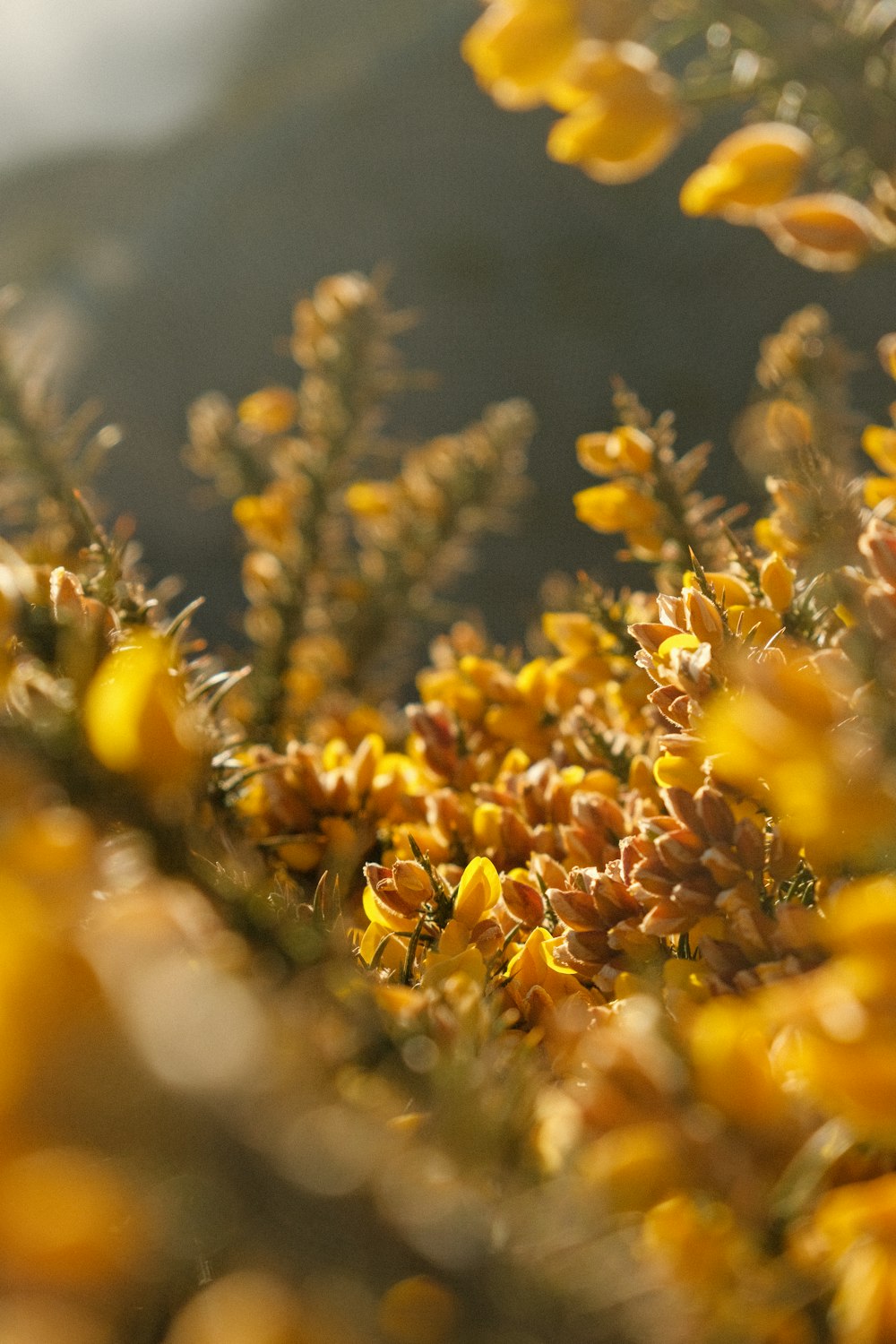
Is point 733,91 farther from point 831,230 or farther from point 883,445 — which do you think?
point 883,445

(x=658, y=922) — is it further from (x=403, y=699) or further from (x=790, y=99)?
(x=403, y=699)

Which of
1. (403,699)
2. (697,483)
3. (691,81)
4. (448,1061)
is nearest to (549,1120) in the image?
(448,1061)

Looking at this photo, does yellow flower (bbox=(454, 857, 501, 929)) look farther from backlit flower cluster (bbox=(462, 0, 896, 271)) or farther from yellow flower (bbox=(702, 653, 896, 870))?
backlit flower cluster (bbox=(462, 0, 896, 271))

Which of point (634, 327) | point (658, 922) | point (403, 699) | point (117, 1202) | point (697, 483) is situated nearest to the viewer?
point (117, 1202)

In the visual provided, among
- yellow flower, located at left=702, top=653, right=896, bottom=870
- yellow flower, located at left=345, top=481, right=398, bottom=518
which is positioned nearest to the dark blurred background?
yellow flower, located at left=345, top=481, right=398, bottom=518

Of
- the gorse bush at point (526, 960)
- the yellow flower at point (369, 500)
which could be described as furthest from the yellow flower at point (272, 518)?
the gorse bush at point (526, 960)

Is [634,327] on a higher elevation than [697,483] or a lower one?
higher

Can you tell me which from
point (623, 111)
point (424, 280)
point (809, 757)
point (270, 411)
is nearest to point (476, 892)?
point (809, 757)
